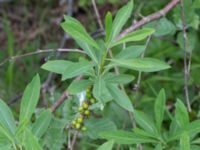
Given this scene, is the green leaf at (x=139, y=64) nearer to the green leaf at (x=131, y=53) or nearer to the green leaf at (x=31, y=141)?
the green leaf at (x=131, y=53)

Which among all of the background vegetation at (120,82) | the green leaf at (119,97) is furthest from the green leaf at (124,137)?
the green leaf at (119,97)

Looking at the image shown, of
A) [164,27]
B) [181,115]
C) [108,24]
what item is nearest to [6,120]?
[108,24]

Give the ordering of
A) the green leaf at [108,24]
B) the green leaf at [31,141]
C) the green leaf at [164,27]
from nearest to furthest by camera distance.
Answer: the green leaf at [31,141] → the green leaf at [108,24] → the green leaf at [164,27]

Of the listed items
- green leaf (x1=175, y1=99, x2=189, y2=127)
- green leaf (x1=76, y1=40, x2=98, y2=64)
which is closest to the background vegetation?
green leaf (x1=175, y1=99, x2=189, y2=127)

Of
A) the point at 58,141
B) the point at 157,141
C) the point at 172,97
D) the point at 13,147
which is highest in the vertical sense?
the point at 13,147

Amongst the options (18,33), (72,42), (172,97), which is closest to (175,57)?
(172,97)

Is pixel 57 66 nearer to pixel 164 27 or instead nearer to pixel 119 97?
pixel 119 97

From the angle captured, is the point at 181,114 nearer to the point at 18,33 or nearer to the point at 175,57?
the point at 175,57
